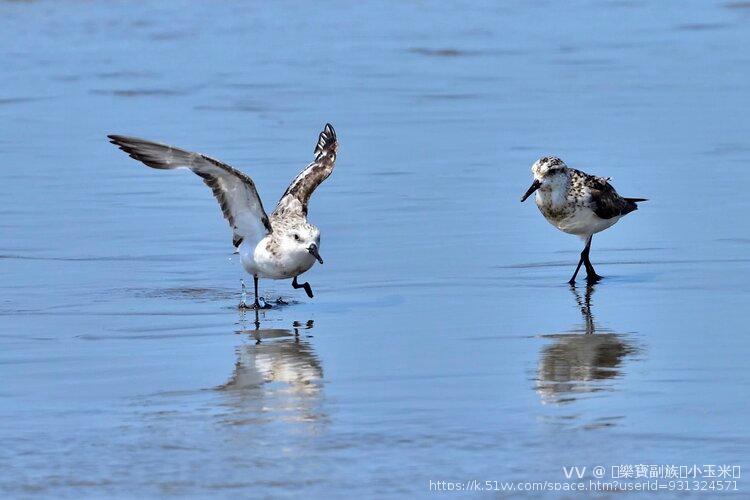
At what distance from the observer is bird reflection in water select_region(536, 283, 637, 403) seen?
305 inches

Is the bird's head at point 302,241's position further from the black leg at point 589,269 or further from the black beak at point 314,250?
the black leg at point 589,269

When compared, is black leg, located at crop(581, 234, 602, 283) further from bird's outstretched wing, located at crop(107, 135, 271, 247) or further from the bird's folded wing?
bird's outstretched wing, located at crop(107, 135, 271, 247)

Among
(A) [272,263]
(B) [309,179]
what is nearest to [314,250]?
(A) [272,263]

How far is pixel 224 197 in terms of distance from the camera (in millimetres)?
10531

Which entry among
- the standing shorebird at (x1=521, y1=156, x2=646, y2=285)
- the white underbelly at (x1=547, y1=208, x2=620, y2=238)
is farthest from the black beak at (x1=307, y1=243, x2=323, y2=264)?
the white underbelly at (x1=547, y1=208, x2=620, y2=238)

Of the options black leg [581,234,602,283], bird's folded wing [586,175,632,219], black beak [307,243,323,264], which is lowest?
black leg [581,234,602,283]

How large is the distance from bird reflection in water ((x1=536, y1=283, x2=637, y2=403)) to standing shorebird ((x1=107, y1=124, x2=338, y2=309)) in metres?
1.92

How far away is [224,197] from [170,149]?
580mm

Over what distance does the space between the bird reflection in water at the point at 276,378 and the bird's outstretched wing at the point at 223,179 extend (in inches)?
41.7

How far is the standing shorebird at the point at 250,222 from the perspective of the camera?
10.2 m

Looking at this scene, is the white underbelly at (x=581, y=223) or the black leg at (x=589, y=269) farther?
the white underbelly at (x=581, y=223)

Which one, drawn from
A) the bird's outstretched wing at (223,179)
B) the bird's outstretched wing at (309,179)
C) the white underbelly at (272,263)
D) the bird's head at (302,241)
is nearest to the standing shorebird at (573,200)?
the bird's outstretched wing at (309,179)

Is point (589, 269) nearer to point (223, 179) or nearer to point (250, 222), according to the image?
point (250, 222)

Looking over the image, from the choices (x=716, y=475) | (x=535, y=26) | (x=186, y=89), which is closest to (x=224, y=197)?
(x=716, y=475)
